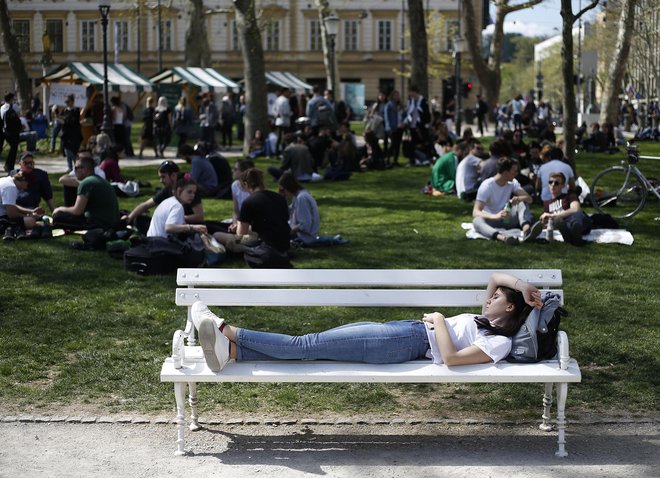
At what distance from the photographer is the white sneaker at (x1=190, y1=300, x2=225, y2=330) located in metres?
6.13

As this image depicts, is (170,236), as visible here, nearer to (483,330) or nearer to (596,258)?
(596,258)

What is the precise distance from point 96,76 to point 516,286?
101 ft

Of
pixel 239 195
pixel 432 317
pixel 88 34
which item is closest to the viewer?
pixel 432 317

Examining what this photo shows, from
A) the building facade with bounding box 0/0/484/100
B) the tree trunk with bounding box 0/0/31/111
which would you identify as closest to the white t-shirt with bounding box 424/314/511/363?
the tree trunk with bounding box 0/0/31/111

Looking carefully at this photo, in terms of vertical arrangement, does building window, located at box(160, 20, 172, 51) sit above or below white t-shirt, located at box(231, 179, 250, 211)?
above

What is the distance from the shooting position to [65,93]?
32875mm

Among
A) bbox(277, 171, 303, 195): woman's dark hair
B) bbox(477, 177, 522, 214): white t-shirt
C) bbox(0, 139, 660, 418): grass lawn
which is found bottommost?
bbox(0, 139, 660, 418): grass lawn

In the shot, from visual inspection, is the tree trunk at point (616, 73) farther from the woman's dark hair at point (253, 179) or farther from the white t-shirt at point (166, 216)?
the white t-shirt at point (166, 216)

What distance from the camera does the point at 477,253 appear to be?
1355 centimetres

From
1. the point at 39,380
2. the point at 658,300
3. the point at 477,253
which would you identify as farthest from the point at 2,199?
the point at 658,300

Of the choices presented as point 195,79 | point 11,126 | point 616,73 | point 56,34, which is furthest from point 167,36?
point 11,126

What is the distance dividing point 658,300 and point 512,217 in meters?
4.02

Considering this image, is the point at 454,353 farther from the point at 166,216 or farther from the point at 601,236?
the point at 601,236

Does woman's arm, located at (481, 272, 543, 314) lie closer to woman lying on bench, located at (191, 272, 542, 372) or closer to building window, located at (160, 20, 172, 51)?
woman lying on bench, located at (191, 272, 542, 372)
